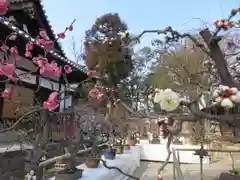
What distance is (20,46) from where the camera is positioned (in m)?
4.33

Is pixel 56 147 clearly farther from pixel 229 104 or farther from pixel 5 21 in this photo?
pixel 229 104

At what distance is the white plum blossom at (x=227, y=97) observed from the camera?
574 millimetres

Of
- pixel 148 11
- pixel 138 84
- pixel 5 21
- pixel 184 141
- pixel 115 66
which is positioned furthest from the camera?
pixel 138 84

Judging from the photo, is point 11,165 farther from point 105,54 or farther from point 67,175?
point 105,54

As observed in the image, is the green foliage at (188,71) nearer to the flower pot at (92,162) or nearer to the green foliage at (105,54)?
the flower pot at (92,162)

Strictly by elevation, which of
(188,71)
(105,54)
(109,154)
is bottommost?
(109,154)

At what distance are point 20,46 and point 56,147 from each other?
82.1 inches

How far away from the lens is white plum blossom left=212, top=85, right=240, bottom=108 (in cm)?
57

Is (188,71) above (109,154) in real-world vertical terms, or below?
above

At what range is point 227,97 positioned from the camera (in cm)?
58

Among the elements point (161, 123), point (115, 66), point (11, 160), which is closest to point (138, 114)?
point (161, 123)

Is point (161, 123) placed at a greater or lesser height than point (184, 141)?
greater

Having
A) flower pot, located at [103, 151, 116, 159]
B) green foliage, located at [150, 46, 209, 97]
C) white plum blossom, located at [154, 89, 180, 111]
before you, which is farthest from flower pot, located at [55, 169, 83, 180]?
white plum blossom, located at [154, 89, 180, 111]

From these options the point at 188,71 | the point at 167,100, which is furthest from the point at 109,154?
the point at 167,100
